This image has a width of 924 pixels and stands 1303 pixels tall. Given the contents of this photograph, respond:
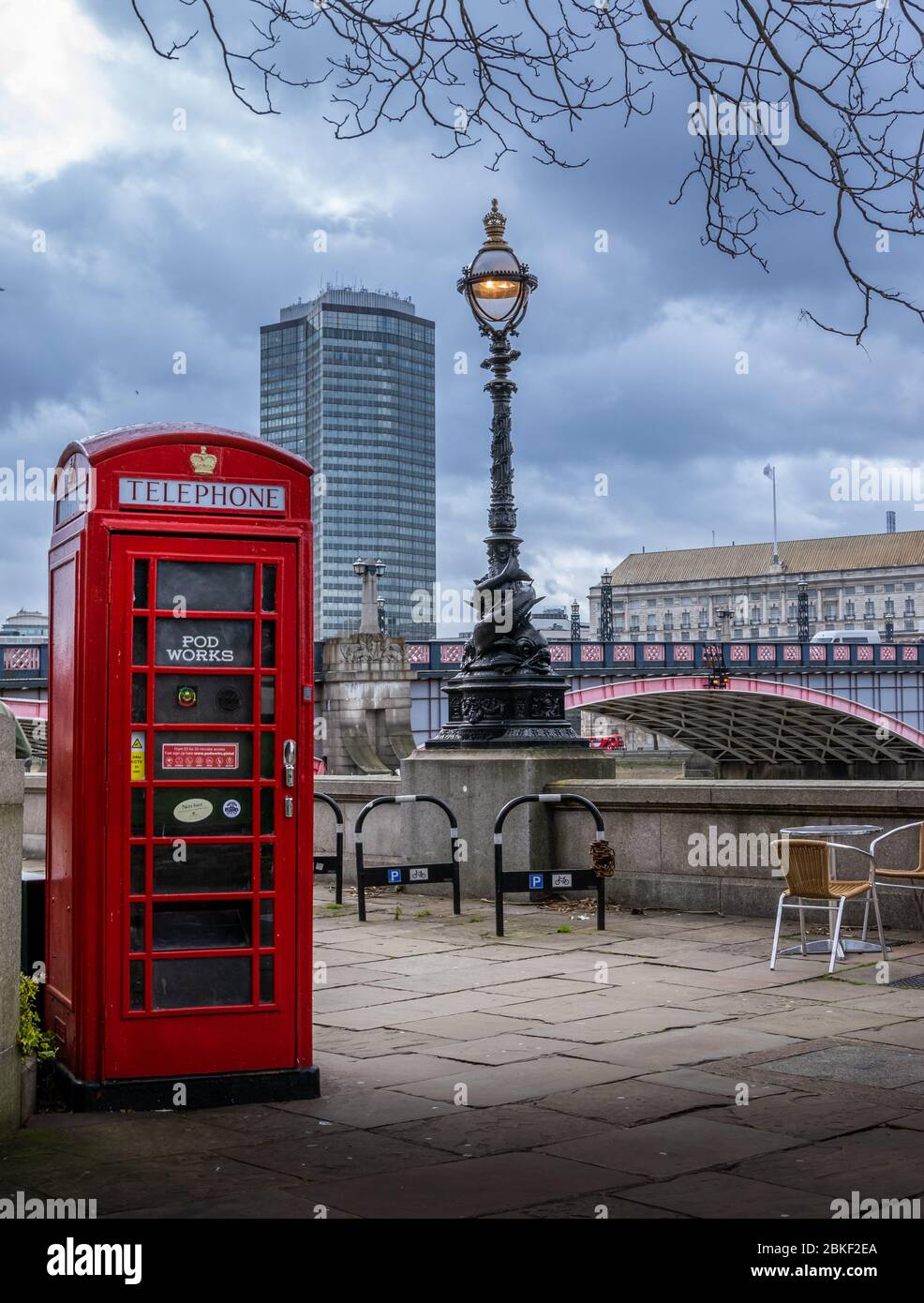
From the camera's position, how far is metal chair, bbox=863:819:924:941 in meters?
8.59

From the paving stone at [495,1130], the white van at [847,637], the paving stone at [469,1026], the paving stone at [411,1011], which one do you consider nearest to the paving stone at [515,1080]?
the paving stone at [495,1130]

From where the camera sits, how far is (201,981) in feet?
18.2

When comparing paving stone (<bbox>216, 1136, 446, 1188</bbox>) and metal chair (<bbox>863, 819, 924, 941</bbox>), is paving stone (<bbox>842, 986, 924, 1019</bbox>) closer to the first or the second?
metal chair (<bbox>863, 819, 924, 941</bbox>)

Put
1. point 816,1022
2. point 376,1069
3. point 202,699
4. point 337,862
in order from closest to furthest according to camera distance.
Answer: point 202,699 → point 376,1069 → point 816,1022 → point 337,862

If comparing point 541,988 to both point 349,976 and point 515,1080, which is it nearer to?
point 349,976

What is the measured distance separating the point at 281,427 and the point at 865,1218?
49.2 metres

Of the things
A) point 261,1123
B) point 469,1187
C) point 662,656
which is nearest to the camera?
point 469,1187

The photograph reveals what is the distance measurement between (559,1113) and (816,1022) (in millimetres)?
2059

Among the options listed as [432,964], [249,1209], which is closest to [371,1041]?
[432,964]

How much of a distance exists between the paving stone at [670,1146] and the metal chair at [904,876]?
154 inches

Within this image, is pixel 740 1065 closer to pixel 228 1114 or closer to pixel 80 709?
pixel 228 1114

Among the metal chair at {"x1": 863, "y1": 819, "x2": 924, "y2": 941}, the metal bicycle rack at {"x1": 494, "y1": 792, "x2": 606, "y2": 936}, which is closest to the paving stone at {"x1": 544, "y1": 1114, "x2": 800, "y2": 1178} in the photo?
the metal chair at {"x1": 863, "y1": 819, "x2": 924, "y2": 941}

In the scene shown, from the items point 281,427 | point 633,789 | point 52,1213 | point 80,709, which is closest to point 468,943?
point 633,789
